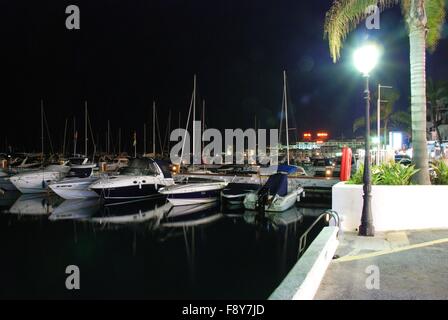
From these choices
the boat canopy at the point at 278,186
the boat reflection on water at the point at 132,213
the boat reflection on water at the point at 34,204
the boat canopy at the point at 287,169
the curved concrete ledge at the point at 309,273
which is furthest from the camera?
the boat canopy at the point at 287,169

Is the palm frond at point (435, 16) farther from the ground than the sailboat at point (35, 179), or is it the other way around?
the palm frond at point (435, 16)

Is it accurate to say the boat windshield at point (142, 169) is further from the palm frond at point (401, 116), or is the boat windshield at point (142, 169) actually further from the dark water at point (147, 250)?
the palm frond at point (401, 116)

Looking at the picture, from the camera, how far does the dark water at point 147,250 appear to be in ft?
35.3

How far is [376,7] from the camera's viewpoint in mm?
11148

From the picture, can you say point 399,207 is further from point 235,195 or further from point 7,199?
point 7,199

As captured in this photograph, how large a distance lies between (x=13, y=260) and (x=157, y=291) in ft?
22.2

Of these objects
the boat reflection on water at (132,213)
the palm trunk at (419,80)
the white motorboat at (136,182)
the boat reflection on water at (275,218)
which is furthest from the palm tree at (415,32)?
the white motorboat at (136,182)

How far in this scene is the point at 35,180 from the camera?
30938 mm

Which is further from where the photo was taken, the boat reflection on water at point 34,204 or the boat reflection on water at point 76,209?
the boat reflection on water at point 34,204

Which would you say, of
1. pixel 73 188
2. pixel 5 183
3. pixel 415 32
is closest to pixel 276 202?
pixel 415 32

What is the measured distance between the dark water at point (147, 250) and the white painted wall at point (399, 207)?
320 cm

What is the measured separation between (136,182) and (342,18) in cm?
1850
